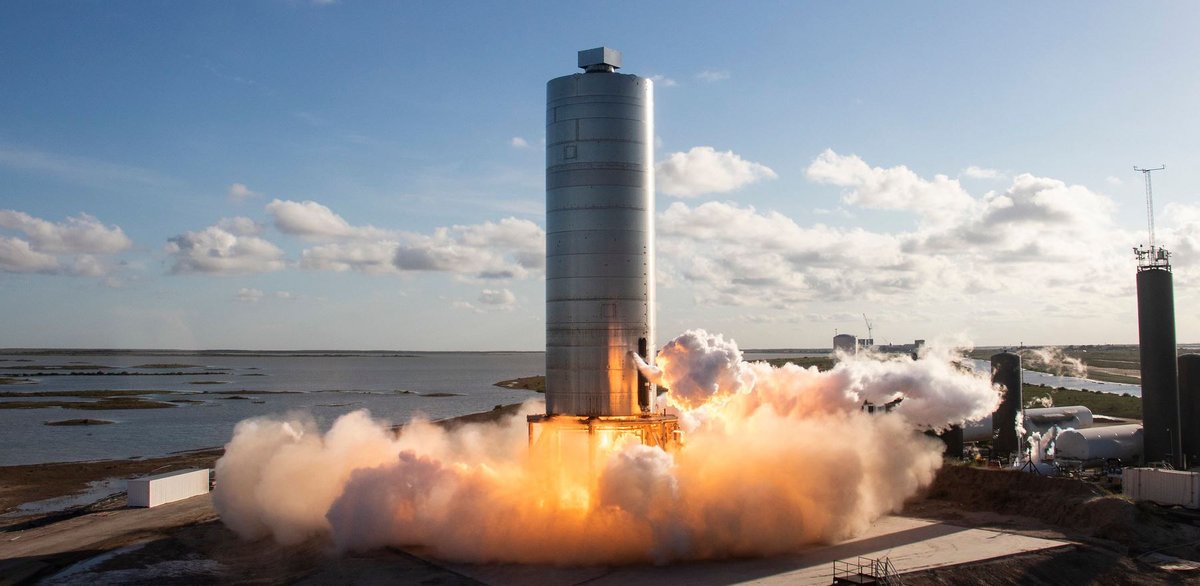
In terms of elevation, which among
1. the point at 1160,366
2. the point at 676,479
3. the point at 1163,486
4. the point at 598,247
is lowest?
the point at 1163,486

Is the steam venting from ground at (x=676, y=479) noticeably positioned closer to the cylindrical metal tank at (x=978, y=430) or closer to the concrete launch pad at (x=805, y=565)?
the concrete launch pad at (x=805, y=565)

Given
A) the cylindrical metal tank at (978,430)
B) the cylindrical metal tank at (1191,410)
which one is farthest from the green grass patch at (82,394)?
the cylindrical metal tank at (1191,410)

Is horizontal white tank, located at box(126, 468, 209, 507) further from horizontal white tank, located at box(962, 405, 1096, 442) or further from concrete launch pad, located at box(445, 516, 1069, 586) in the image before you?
horizontal white tank, located at box(962, 405, 1096, 442)

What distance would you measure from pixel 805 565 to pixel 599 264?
14639 mm

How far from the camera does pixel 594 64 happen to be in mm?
39375

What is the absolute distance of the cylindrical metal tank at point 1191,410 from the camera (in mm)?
57594

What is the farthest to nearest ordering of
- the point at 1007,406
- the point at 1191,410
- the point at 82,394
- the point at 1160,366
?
the point at 82,394 < the point at 1007,406 < the point at 1191,410 < the point at 1160,366

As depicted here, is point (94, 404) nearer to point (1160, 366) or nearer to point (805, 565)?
point (805, 565)

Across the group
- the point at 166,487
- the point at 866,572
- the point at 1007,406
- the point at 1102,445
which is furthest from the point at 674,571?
the point at 1102,445

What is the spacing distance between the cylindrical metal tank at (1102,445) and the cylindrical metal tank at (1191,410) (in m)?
2.75

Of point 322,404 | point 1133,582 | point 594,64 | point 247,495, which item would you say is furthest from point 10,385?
point 1133,582

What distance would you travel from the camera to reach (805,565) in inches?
1334

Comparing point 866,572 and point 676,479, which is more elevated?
point 676,479

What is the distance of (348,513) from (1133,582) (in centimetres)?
3100
